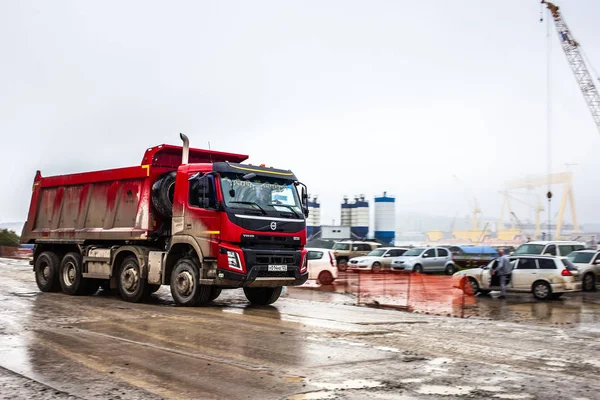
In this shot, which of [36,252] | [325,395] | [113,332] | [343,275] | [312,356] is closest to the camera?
[325,395]

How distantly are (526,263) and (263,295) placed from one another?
9.81 meters

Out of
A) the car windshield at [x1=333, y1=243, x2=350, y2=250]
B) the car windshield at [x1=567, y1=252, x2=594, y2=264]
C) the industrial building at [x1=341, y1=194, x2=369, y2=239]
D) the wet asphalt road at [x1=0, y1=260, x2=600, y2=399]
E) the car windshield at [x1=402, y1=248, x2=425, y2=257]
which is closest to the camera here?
the wet asphalt road at [x1=0, y1=260, x2=600, y2=399]

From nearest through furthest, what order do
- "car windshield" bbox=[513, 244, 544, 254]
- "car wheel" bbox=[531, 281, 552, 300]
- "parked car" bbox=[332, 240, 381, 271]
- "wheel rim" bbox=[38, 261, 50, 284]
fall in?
"wheel rim" bbox=[38, 261, 50, 284]
"car wheel" bbox=[531, 281, 552, 300]
"car windshield" bbox=[513, 244, 544, 254]
"parked car" bbox=[332, 240, 381, 271]

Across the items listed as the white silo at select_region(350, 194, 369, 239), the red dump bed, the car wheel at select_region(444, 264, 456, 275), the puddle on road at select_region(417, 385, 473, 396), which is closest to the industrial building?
the white silo at select_region(350, 194, 369, 239)

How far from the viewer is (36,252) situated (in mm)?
19344

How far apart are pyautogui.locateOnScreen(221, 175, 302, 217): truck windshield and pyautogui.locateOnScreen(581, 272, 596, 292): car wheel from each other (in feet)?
49.7

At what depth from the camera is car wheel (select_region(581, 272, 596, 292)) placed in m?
24.5

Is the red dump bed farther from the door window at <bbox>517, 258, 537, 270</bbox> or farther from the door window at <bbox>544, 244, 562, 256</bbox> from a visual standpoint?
the door window at <bbox>544, 244, 562, 256</bbox>

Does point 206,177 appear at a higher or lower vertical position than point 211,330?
higher

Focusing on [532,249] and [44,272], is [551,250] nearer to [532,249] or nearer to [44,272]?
[532,249]

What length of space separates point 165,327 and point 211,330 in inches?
36.2

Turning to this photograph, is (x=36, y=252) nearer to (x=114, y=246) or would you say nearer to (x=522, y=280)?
(x=114, y=246)

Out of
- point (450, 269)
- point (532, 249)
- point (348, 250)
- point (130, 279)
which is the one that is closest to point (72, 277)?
point (130, 279)

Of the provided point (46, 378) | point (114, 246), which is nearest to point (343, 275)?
point (114, 246)
